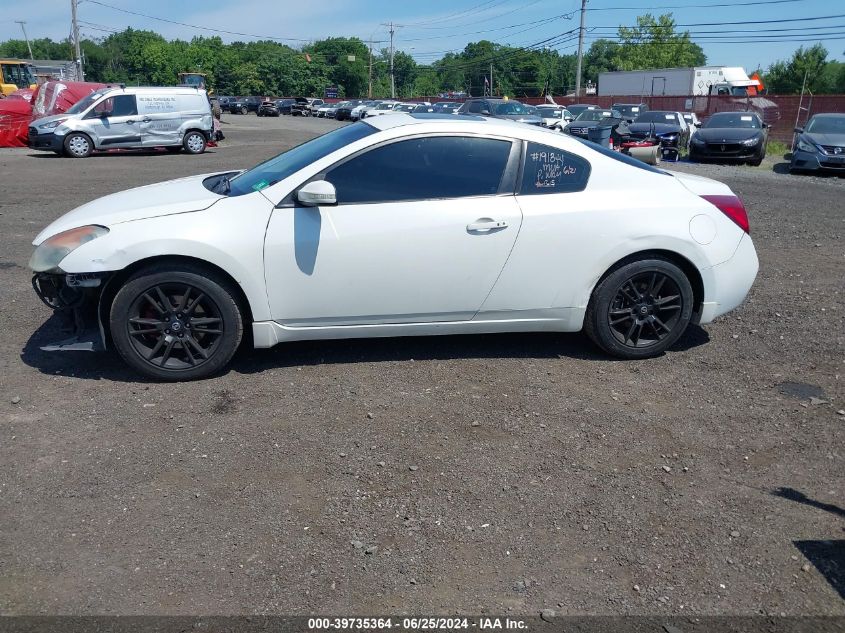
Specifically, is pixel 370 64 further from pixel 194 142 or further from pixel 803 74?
pixel 194 142

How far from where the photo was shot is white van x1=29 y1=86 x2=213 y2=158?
20.6 meters

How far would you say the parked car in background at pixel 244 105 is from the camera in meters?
64.6

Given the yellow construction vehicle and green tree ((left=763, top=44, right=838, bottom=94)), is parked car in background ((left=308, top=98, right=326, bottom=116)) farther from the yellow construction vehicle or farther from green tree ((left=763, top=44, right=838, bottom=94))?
green tree ((left=763, top=44, right=838, bottom=94))

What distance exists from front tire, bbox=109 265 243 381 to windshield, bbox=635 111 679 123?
22628mm

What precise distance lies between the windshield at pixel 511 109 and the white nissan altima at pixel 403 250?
2206 cm

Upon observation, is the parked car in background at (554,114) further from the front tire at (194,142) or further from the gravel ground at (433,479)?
the gravel ground at (433,479)

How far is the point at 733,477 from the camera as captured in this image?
3.77 metres

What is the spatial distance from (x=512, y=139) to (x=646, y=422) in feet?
6.54

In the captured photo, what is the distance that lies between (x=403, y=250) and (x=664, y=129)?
1925 centimetres

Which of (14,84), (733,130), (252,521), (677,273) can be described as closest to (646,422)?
(677,273)

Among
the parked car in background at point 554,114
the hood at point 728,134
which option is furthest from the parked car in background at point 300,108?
the hood at point 728,134

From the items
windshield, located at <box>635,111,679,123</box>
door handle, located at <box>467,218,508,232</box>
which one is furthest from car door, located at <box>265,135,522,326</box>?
windshield, located at <box>635,111,679,123</box>

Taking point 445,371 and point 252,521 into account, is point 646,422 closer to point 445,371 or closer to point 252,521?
point 445,371

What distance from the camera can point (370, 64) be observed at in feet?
350
